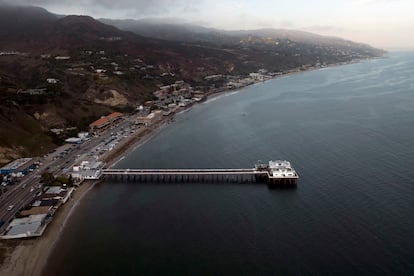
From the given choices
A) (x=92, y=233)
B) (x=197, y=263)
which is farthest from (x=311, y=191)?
(x=92, y=233)

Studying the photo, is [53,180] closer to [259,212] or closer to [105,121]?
[259,212]

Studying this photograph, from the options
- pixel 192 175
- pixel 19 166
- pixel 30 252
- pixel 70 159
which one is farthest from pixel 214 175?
pixel 19 166

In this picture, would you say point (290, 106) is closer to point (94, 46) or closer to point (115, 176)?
point (115, 176)

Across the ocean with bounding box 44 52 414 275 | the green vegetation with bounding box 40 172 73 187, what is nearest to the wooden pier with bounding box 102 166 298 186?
the ocean with bounding box 44 52 414 275

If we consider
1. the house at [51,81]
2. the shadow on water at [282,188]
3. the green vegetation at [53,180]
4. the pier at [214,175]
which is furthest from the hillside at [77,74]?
the shadow on water at [282,188]

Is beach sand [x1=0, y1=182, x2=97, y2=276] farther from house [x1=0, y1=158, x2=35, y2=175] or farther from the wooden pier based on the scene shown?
house [x1=0, y1=158, x2=35, y2=175]
